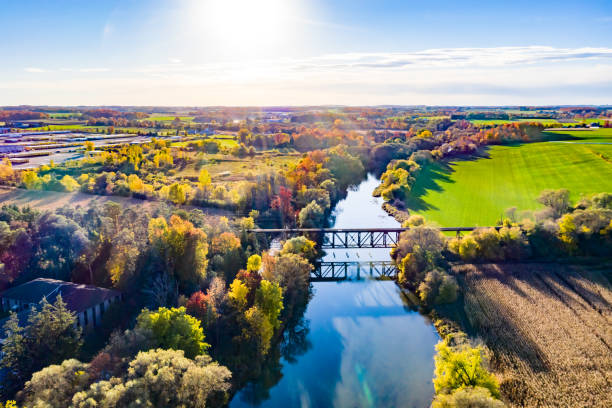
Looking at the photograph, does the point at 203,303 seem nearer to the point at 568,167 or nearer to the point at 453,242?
the point at 453,242

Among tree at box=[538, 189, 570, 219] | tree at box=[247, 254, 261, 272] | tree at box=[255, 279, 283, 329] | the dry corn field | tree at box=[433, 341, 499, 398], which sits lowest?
the dry corn field

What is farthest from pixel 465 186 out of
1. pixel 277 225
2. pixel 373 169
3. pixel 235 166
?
pixel 235 166

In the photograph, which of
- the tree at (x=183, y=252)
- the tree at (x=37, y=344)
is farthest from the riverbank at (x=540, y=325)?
the tree at (x=37, y=344)

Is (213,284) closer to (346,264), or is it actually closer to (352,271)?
(352,271)

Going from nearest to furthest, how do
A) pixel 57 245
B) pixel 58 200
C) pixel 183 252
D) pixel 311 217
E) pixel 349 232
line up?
pixel 183 252
pixel 57 245
pixel 349 232
pixel 311 217
pixel 58 200

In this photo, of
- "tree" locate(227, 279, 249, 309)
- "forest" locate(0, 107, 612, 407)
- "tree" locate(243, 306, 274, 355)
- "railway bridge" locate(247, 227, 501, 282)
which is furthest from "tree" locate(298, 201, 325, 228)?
"tree" locate(243, 306, 274, 355)

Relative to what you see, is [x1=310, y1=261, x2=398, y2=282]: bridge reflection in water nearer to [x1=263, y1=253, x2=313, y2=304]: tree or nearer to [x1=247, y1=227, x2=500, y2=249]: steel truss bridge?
[x1=247, y1=227, x2=500, y2=249]: steel truss bridge

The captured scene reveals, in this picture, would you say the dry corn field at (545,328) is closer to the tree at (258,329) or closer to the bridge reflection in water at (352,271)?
the bridge reflection in water at (352,271)

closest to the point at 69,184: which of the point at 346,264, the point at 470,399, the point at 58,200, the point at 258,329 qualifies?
the point at 58,200
